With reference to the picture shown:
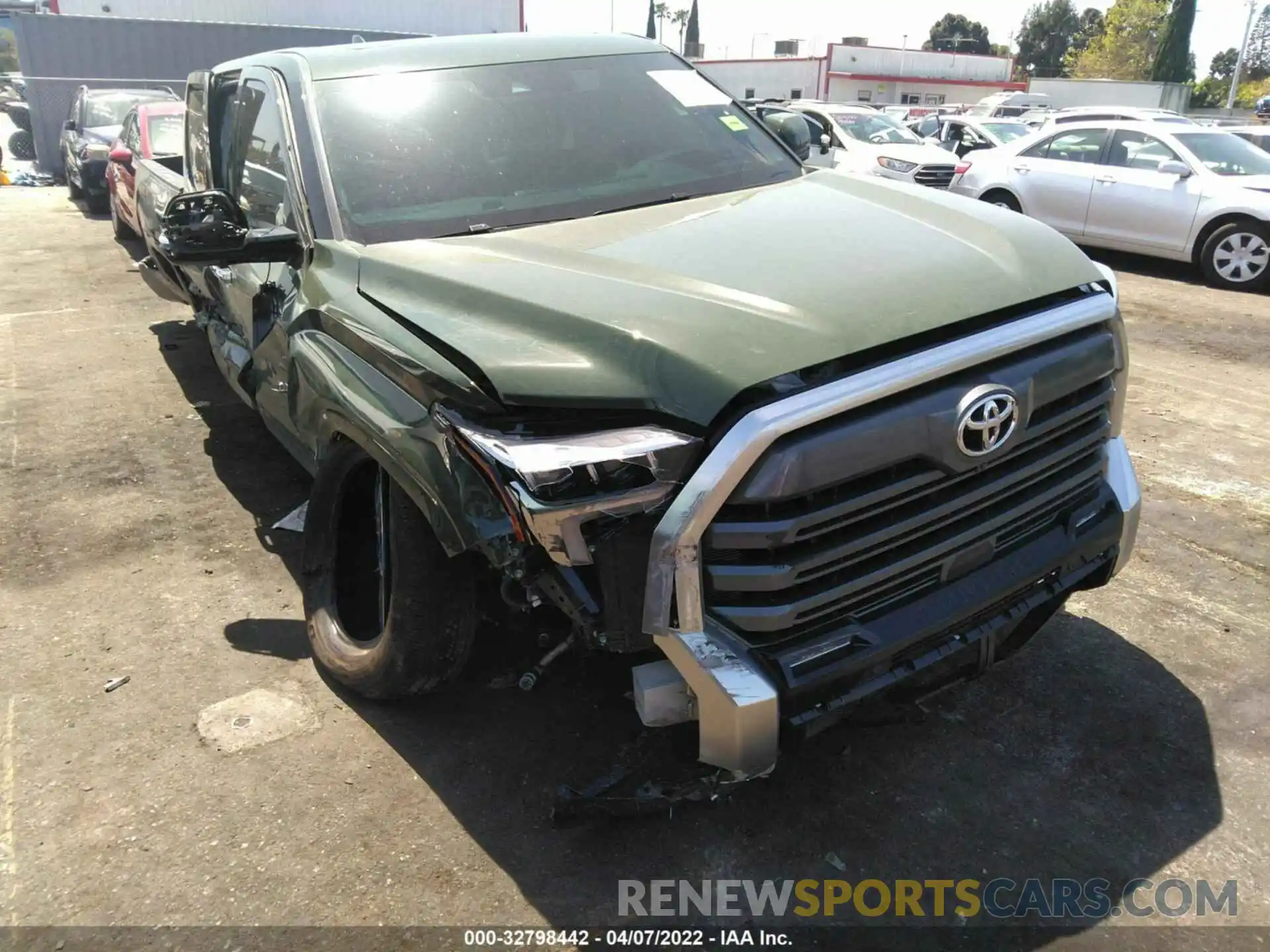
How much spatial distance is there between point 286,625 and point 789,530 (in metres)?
2.25

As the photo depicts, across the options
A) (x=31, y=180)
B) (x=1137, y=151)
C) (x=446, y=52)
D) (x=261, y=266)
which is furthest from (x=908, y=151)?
(x=31, y=180)

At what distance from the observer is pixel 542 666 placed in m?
2.58

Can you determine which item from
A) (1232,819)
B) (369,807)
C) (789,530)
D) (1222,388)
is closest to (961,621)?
(789,530)

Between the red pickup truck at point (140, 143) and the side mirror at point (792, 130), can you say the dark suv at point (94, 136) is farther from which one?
the side mirror at point (792, 130)

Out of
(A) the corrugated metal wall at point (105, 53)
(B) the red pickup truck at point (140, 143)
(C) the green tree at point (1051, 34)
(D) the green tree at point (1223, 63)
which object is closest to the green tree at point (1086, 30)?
(C) the green tree at point (1051, 34)

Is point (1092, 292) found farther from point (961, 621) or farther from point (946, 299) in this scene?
point (961, 621)

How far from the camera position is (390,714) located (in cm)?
308

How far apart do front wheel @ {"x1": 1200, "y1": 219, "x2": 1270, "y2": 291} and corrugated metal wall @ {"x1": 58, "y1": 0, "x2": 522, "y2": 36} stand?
22530 millimetres

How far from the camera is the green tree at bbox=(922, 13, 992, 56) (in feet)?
304

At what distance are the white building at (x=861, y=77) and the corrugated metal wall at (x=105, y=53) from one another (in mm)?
31250

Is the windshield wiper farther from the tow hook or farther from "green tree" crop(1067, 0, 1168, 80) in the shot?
"green tree" crop(1067, 0, 1168, 80)

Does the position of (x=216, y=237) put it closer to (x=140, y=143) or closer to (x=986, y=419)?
(x=986, y=419)

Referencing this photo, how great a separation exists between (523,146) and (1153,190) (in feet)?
28.8

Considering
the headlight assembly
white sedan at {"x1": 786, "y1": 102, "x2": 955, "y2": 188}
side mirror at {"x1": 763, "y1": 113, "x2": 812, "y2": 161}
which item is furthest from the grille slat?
the headlight assembly
